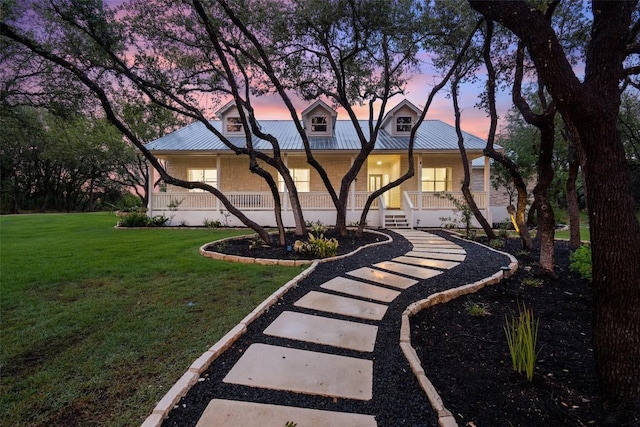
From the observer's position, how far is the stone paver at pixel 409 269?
520 centimetres

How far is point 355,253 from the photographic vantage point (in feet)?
23.3

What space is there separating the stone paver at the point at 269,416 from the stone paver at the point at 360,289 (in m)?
2.23

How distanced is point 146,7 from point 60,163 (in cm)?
2619

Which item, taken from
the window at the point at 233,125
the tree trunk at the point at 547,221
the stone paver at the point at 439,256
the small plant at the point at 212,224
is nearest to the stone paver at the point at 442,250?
the stone paver at the point at 439,256

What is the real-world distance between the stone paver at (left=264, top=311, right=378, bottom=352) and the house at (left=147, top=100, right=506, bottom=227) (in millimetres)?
9684

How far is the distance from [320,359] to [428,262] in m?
4.13

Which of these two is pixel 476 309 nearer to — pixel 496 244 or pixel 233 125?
pixel 496 244

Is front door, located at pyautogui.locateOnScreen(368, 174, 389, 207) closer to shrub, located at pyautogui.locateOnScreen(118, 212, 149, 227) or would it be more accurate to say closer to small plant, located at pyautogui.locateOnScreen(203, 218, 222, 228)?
small plant, located at pyautogui.locateOnScreen(203, 218, 222, 228)

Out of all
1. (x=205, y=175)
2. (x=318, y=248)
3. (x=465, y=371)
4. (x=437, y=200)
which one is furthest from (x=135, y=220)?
(x=465, y=371)

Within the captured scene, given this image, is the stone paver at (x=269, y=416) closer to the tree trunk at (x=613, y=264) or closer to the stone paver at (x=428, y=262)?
the tree trunk at (x=613, y=264)

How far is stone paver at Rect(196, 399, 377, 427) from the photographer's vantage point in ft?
6.10

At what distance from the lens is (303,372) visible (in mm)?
2428

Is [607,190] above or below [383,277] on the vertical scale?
above

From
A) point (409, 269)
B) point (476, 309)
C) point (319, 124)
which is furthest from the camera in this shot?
point (319, 124)
